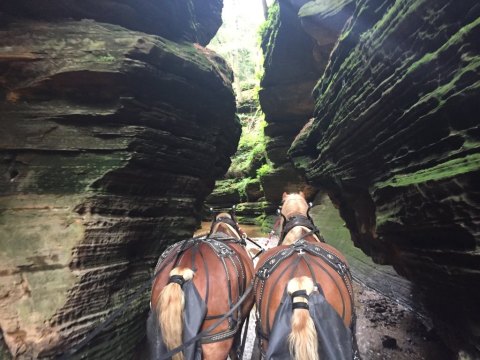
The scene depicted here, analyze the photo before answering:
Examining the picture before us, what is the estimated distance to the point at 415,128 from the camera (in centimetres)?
350

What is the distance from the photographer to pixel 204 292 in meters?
3.01

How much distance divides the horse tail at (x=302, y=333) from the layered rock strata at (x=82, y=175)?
2232 mm

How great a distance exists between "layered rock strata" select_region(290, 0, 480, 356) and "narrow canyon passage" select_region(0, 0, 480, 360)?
0.9 inches

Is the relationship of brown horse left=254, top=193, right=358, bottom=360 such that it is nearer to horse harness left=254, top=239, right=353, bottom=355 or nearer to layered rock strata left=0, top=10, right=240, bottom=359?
horse harness left=254, top=239, right=353, bottom=355

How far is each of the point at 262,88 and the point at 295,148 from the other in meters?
6.42

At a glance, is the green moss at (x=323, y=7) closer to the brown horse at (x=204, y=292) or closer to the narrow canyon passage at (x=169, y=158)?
the narrow canyon passage at (x=169, y=158)

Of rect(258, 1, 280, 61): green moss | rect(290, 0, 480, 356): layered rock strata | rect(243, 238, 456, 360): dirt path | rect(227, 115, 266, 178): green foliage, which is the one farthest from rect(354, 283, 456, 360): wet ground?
rect(227, 115, 266, 178): green foliage

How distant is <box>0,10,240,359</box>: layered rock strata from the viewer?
3.36 m

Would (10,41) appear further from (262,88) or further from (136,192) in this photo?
(262,88)

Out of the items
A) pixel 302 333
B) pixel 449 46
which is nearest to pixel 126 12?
pixel 449 46

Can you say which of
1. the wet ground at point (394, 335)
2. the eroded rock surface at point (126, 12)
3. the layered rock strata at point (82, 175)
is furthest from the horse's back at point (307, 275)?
the eroded rock surface at point (126, 12)

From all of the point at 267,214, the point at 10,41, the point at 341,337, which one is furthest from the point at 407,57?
the point at 267,214

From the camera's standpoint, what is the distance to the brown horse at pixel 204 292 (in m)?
2.76

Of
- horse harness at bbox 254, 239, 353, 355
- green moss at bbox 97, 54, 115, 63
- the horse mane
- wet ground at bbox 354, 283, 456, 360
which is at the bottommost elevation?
wet ground at bbox 354, 283, 456, 360
